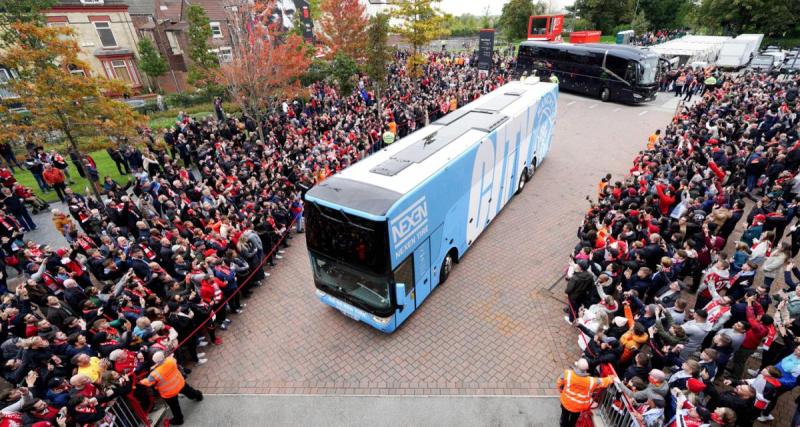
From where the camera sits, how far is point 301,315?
909cm

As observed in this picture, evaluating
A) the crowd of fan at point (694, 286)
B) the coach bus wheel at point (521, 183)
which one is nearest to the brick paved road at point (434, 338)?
the crowd of fan at point (694, 286)

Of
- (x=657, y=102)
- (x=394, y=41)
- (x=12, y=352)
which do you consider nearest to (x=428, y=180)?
(x=12, y=352)

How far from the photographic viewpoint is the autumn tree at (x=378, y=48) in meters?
18.9

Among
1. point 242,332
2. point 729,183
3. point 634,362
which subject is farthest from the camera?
point 729,183

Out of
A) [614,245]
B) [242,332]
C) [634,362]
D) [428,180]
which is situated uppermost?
[428,180]

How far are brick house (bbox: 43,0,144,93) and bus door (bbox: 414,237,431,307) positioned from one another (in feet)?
106

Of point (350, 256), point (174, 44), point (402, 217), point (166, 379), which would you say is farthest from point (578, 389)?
point (174, 44)

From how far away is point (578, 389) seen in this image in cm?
545

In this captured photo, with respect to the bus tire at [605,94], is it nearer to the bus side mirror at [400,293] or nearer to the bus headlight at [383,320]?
the bus side mirror at [400,293]

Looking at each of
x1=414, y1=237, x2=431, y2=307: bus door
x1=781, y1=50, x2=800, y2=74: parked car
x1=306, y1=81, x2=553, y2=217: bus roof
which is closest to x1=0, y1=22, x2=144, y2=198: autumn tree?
x1=306, y1=81, x2=553, y2=217: bus roof

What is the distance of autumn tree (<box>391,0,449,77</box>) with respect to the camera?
22.7 meters

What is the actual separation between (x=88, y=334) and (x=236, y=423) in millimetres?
3256

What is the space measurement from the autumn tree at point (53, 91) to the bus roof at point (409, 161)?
907 cm

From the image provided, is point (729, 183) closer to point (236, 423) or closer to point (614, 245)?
point (614, 245)
